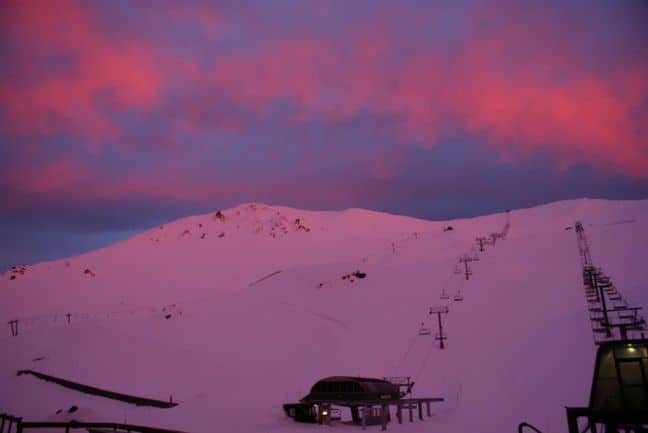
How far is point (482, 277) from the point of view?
51.2 meters

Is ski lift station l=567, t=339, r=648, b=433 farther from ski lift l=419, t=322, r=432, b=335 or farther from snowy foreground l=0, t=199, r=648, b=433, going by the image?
ski lift l=419, t=322, r=432, b=335

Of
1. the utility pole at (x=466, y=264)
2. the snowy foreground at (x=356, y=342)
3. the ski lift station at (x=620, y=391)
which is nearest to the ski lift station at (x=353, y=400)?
the snowy foreground at (x=356, y=342)

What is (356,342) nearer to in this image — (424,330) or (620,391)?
(424,330)

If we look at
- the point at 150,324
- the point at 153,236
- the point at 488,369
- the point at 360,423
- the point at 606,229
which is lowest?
the point at 360,423

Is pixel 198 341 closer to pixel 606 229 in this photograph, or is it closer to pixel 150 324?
pixel 150 324

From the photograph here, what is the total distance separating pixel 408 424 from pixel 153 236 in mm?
122722

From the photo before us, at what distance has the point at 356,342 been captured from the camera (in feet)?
142

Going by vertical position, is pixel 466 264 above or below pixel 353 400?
above

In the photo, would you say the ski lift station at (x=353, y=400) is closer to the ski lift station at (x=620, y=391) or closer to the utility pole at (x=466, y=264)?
the ski lift station at (x=620, y=391)

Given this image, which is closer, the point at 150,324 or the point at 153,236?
the point at 150,324

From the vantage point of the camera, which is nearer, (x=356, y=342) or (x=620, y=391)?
(x=620, y=391)

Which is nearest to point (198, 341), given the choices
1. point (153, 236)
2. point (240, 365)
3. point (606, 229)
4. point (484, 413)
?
point (240, 365)

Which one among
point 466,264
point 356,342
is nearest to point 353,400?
point 356,342

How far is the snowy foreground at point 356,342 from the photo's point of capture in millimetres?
27453
